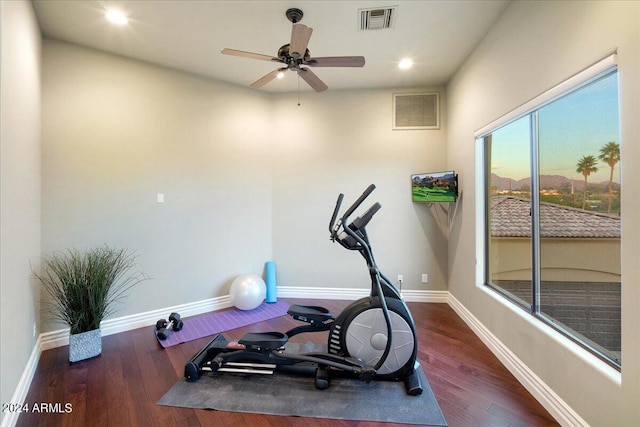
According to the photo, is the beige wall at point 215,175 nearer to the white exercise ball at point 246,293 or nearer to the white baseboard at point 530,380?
the white exercise ball at point 246,293

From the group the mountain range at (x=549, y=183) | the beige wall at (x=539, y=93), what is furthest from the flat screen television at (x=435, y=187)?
the mountain range at (x=549, y=183)

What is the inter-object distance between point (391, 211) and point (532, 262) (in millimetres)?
1996

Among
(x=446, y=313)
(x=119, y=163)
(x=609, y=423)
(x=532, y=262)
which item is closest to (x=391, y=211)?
(x=446, y=313)

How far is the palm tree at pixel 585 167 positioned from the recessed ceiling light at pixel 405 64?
2.19 m

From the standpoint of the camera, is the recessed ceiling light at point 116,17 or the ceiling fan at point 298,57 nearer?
the ceiling fan at point 298,57

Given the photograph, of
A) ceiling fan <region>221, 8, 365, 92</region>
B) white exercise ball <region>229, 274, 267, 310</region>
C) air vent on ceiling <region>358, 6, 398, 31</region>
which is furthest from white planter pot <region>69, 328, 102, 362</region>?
air vent on ceiling <region>358, 6, 398, 31</region>

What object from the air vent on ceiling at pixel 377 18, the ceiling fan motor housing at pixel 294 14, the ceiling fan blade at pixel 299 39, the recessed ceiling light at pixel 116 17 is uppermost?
the recessed ceiling light at pixel 116 17

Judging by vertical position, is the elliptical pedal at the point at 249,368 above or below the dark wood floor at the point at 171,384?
above

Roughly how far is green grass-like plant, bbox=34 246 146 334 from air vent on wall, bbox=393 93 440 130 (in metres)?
3.98

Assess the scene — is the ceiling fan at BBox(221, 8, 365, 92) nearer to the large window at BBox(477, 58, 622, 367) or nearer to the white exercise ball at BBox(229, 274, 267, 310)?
the large window at BBox(477, 58, 622, 367)

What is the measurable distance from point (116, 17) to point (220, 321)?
3.26 m

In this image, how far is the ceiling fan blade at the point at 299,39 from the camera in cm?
199

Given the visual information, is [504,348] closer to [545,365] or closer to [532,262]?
[545,365]

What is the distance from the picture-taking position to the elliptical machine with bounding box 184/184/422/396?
2.16m
